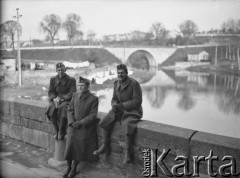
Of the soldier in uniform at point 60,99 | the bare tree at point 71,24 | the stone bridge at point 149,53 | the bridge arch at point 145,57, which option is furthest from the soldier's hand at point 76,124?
the bridge arch at point 145,57

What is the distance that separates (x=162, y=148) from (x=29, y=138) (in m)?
2.63

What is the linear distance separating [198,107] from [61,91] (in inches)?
558

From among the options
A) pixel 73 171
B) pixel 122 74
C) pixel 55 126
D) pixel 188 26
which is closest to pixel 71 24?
pixel 55 126

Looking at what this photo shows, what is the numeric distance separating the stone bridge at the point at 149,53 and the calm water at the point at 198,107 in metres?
22.6

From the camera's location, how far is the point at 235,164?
276 centimetres

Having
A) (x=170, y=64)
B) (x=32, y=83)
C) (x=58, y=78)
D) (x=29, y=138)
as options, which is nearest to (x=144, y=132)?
(x=58, y=78)

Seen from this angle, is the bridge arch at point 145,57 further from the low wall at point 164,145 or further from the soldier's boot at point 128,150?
the soldier's boot at point 128,150

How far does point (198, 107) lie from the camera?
1712cm

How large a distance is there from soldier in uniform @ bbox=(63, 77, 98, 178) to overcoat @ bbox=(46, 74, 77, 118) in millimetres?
387

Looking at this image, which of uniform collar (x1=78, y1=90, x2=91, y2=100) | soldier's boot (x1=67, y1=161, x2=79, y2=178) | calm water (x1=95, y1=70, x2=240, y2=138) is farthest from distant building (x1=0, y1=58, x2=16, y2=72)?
soldier's boot (x1=67, y1=161, x2=79, y2=178)

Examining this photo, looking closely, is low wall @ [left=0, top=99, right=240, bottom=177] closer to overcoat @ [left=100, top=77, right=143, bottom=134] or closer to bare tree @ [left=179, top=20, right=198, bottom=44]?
overcoat @ [left=100, top=77, right=143, bottom=134]

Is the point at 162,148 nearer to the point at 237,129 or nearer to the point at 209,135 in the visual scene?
the point at 209,135

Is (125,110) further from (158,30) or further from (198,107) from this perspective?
(158,30)

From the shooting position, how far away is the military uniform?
4.04 metres
